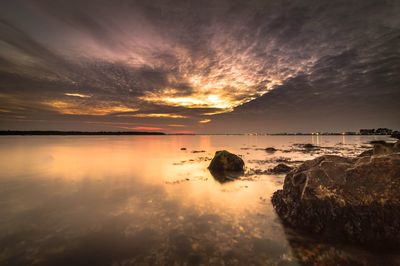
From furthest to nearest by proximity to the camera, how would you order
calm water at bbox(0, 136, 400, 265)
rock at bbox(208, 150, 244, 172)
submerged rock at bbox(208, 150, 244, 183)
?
1. rock at bbox(208, 150, 244, 172)
2. submerged rock at bbox(208, 150, 244, 183)
3. calm water at bbox(0, 136, 400, 265)

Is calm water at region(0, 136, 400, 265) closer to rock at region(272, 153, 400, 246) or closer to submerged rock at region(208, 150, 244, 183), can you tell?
rock at region(272, 153, 400, 246)

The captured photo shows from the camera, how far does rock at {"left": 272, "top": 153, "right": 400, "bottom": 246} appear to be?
22.8 feet

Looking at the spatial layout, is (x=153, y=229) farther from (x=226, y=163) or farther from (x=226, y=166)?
(x=226, y=163)

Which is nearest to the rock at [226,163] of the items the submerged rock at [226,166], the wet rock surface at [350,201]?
the submerged rock at [226,166]

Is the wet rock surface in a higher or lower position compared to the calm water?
higher

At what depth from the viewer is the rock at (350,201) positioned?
6.95 m

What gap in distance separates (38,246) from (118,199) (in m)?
5.54

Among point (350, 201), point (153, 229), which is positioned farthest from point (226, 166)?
point (350, 201)

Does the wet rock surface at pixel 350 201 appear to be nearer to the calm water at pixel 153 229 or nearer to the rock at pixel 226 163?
the calm water at pixel 153 229

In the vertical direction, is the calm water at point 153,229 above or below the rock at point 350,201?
below

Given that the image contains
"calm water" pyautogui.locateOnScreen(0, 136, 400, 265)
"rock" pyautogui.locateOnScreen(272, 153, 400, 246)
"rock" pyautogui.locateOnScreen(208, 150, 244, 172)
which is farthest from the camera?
"rock" pyautogui.locateOnScreen(208, 150, 244, 172)

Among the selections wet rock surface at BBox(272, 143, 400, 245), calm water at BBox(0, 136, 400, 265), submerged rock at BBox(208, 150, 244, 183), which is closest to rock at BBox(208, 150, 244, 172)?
submerged rock at BBox(208, 150, 244, 183)

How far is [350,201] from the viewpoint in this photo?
744cm

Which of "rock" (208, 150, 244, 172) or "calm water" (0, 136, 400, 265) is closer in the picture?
"calm water" (0, 136, 400, 265)
